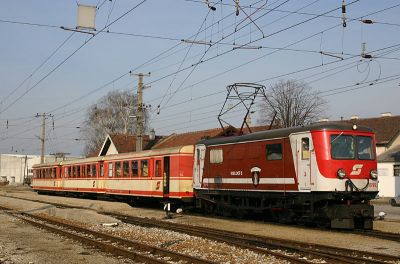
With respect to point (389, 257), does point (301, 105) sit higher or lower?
higher

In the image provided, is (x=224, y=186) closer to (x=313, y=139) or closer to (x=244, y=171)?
(x=244, y=171)

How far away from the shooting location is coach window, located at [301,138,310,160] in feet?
53.2

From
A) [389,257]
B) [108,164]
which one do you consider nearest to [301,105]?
[108,164]

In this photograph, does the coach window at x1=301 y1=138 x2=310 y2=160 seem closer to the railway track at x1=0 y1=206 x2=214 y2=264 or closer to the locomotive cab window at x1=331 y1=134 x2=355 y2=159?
the locomotive cab window at x1=331 y1=134 x2=355 y2=159

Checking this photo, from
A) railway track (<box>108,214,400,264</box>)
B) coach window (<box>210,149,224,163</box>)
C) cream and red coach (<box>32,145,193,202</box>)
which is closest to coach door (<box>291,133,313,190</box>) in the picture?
railway track (<box>108,214,400,264</box>)

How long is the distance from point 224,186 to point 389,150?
3386cm

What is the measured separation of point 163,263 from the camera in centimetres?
984

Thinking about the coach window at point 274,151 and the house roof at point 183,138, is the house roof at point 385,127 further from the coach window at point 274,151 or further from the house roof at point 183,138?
the coach window at point 274,151

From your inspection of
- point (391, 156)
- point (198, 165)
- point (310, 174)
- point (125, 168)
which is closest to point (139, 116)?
point (125, 168)

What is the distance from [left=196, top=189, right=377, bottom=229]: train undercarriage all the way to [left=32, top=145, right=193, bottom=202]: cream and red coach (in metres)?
3.41

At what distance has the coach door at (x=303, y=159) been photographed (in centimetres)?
1609

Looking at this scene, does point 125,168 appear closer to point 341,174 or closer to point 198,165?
point 198,165

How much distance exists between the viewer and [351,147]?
16.3 metres

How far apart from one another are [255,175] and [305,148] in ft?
8.77
